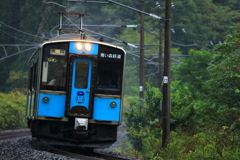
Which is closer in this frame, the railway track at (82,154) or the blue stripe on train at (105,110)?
the blue stripe on train at (105,110)

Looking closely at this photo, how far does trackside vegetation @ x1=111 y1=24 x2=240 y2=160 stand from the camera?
1162cm

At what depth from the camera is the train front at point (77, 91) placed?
11969mm

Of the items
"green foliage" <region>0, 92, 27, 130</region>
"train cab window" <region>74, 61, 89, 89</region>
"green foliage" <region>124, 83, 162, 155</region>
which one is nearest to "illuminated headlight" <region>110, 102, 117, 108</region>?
"train cab window" <region>74, 61, 89, 89</region>

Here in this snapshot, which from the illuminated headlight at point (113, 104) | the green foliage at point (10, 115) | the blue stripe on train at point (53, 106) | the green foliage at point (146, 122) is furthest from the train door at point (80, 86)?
the green foliage at point (10, 115)

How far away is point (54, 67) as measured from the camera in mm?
12109

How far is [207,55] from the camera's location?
72.9 feet

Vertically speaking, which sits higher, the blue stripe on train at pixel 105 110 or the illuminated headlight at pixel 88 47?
the illuminated headlight at pixel 88 47

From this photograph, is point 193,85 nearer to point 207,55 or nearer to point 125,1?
point 207,55

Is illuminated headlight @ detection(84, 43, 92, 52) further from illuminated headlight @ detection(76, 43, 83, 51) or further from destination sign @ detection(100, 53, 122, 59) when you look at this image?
destination sign @ detection(100, 53, 122, 59)

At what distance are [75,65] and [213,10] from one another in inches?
1712

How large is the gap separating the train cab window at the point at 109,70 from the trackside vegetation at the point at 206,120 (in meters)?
2.39

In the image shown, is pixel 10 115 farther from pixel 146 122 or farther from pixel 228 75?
pixel 228 75

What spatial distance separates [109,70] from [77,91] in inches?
42.3

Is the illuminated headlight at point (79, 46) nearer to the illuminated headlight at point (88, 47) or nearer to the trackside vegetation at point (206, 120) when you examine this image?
the illuminated headlight at point (88, 47)
